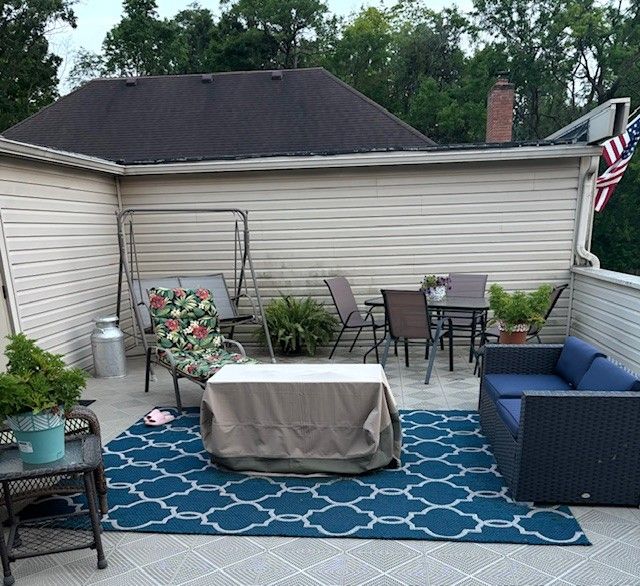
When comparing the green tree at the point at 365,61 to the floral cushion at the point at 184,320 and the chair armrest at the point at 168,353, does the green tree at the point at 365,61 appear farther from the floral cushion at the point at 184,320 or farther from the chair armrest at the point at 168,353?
the chair armrest at the point at 168,353

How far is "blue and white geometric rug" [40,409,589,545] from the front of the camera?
263cm

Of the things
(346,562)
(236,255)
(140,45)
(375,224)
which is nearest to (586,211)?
(375,224)

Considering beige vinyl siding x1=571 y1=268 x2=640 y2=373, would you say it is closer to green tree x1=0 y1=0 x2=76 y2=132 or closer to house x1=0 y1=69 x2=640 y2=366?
house x1=0 y1=69 x2=640 y2=366

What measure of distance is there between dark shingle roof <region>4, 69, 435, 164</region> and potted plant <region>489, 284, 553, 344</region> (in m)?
5.64

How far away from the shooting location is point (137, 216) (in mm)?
6609

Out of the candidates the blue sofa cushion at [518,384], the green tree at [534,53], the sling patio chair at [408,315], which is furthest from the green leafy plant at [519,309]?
the green tree at [534,53]

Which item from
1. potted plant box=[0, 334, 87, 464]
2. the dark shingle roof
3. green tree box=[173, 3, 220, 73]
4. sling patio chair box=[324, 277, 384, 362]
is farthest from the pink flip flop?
green tree box=[173, 3, 220, 73]

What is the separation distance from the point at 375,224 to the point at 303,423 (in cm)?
371

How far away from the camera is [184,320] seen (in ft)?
16.4

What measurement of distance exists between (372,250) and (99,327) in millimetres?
3352

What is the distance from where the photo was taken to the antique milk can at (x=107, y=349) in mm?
5410

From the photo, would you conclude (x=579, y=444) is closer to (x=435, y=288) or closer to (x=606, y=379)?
(x=606, y=379)

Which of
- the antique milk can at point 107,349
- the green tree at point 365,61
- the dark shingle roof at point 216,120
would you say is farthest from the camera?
the green tree at point 365,61

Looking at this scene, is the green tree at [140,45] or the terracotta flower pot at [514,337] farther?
the green tree at [140,45]
